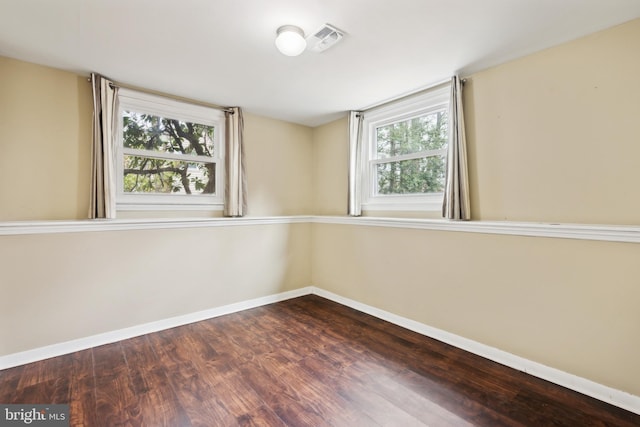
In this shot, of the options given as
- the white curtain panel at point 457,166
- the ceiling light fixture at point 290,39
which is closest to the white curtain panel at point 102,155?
the ceiling light fixture at point 290,39

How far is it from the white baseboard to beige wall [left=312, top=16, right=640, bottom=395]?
0.06m

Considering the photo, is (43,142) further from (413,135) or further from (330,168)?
(413,135)

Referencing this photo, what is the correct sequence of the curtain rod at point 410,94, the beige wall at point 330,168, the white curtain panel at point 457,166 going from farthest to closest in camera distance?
1. the beige wall at point 330,168
2. the curtain rod at point 410,94
3. the white curtain panel at point 457,166

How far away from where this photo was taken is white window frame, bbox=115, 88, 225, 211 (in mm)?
2814

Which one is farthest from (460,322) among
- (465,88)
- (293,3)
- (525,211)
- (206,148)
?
(206,148)

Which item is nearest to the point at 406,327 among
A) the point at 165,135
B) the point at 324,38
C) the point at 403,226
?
the point at 403,226

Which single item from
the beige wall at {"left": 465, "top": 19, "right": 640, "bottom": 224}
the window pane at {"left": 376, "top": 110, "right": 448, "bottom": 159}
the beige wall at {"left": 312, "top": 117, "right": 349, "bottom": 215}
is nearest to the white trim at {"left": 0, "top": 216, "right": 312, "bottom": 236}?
the beige wall at {"left": 312, "top": 117, "right": 349, "bottom": 215}

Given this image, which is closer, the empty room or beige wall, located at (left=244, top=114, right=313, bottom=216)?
the empty room

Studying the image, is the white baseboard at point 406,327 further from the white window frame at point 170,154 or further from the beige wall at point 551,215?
the white window frame at point 170,154

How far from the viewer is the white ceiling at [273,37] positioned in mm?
1708

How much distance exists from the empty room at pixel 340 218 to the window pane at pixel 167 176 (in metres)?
0.02

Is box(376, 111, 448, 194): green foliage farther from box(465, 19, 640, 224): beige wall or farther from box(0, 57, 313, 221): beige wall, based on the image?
box(0, 57, 313, 221): beige wall

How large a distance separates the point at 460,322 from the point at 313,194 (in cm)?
258

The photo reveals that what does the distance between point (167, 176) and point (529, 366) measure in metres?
3.66
